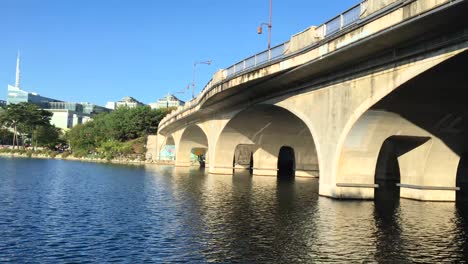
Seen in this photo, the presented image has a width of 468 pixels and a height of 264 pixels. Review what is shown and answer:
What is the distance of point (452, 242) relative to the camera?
781 inches

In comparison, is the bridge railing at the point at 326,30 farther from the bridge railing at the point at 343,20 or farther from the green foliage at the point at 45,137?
the green foliage at the point at 45,137

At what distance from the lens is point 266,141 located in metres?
63.1

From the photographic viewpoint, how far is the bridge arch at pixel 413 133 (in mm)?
26625

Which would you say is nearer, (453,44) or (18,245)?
(18,245)

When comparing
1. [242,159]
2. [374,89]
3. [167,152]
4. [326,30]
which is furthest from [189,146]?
[374,89]

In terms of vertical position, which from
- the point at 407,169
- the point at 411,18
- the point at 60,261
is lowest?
the point at 60,261

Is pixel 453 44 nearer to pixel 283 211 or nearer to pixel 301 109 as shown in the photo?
pixel 283 211

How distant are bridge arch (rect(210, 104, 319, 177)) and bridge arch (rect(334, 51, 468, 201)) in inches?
831

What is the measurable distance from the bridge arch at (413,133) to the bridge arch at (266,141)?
21.1m

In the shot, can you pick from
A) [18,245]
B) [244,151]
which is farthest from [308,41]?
[244,151]

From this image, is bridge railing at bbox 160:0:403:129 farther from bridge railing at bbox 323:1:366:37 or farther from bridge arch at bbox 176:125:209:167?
bridge arch at bbox 176:125:209:167

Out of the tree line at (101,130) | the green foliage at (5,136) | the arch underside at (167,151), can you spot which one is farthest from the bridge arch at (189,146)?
the green foliage at (5,136)

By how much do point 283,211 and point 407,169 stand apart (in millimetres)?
12240

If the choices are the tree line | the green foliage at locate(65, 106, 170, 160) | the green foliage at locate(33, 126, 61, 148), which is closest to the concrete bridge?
the tree line
